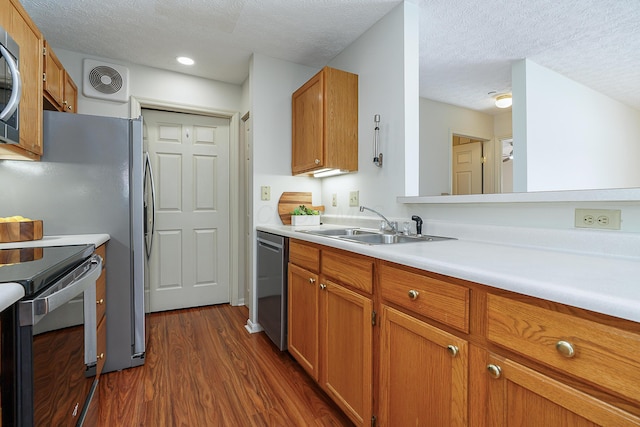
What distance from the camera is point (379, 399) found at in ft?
4.04

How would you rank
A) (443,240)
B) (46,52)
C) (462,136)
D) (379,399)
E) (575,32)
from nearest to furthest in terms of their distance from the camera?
1. (379,399)
2. (443,240)
3. (46,52)
4. (575,32)
5. (462,136)

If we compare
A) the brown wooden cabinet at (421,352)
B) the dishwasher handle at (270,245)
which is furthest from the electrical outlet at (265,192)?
the brown wooden cabinet at (421,352)

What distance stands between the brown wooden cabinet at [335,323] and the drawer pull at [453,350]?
14.9 inches

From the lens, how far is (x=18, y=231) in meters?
1.58

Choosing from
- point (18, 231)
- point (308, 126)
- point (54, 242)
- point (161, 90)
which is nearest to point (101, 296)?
point (54, 242)

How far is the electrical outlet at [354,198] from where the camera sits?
2402 millimetres

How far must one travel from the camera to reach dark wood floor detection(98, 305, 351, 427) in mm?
1546

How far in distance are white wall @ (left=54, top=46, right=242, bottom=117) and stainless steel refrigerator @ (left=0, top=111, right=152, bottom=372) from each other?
3.39 ft

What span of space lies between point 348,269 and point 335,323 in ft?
1.01

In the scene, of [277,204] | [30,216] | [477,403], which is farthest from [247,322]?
[477,403]

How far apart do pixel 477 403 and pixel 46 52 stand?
297cm

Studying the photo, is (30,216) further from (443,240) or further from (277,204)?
(443,240)

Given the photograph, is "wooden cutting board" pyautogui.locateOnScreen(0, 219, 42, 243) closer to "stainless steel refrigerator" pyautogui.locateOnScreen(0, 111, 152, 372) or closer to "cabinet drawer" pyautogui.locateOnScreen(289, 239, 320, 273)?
"stainless steel refrigerator" pyautogui.locateOnScreen(0, 111, 152, 372)

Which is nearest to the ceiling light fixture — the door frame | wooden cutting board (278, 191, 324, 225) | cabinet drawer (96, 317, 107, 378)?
wooden cutting board (278, 191, 324, 225)
